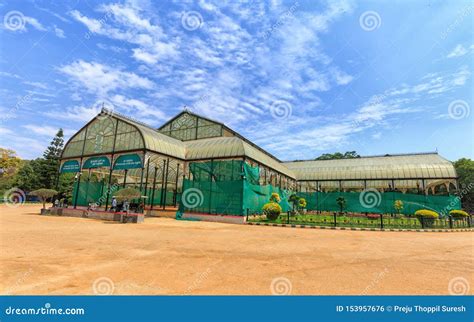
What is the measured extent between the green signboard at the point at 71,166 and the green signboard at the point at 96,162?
4.07ft

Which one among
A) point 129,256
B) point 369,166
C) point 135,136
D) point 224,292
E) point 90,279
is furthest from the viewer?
point 369,166

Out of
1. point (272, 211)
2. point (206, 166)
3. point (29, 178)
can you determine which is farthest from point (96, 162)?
point (29, 178)

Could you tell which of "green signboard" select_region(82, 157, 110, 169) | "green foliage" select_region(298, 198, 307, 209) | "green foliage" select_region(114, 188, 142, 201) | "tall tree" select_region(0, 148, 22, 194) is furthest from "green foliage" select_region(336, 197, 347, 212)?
"tall tree" select_region(0, 148, 22, 194)

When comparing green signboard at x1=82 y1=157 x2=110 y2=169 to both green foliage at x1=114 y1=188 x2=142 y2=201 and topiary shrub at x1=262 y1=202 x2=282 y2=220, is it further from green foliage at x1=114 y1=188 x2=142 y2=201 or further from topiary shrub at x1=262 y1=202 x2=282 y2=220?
topiary shrub at x1=262 y1=202 x2=282 y2=220

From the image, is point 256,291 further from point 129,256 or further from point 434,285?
point 129,256

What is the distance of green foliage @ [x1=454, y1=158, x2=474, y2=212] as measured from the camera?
39125mm

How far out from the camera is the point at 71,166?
28.5m

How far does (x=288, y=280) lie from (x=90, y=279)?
3.81m

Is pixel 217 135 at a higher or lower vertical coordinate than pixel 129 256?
higher

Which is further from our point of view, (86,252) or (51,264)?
(86,252)

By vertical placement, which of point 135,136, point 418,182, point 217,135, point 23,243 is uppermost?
point 217,135

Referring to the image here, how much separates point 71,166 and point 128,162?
9.73 m

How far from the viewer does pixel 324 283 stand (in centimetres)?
480

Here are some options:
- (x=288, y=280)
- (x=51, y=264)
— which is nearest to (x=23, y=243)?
(x=51, y=264)
